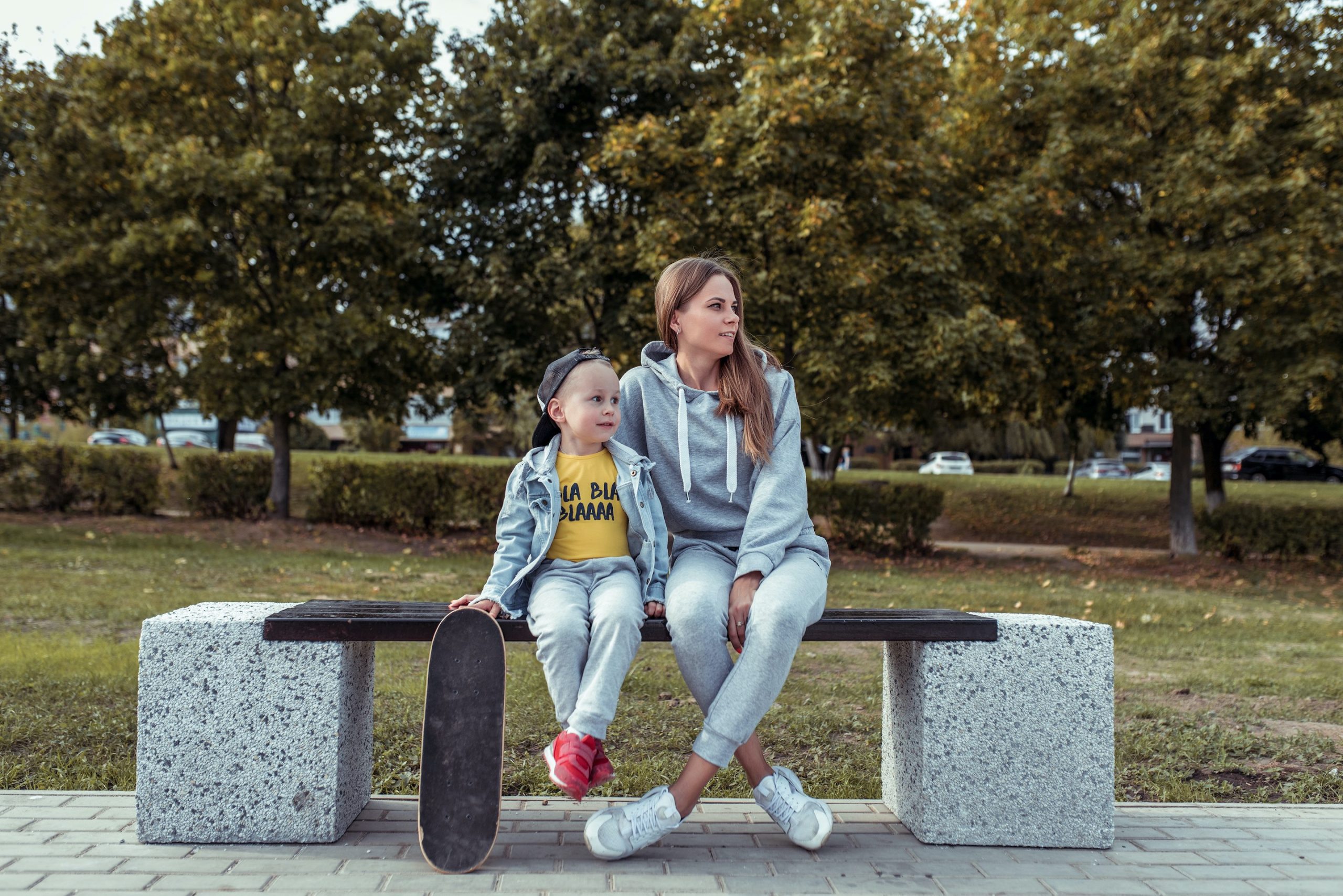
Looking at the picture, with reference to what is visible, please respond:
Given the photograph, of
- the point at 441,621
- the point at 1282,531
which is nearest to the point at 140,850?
the point at 441,621

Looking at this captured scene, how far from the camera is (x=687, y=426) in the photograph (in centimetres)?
351

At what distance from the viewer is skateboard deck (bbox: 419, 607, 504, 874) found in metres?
2.90

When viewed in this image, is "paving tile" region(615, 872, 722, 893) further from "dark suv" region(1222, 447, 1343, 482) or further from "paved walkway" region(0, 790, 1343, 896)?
"dark suv" region(1222, 447, 1343, 482)

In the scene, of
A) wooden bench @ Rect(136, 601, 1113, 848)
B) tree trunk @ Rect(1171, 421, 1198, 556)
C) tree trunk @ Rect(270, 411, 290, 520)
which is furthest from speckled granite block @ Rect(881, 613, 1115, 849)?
tree trunk @ Rect(270, 411, 290, 520)

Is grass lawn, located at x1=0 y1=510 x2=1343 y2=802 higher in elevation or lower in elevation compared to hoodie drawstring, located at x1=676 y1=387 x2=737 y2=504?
lower

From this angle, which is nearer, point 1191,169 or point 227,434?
point 1191,169

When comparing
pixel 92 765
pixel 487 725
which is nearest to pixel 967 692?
pixel 487 725

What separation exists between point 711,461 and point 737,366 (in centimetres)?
35

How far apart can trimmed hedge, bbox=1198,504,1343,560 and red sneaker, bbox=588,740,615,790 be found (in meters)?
14.8

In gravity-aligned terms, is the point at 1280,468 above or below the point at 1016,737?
below

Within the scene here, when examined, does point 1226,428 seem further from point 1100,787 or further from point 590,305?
point 1100,787

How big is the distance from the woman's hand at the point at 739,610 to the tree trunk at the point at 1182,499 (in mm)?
14288

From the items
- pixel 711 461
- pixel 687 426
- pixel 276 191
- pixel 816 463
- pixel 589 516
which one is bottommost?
pixel 816 463

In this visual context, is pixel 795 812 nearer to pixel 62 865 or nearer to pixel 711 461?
pixel 711 461
